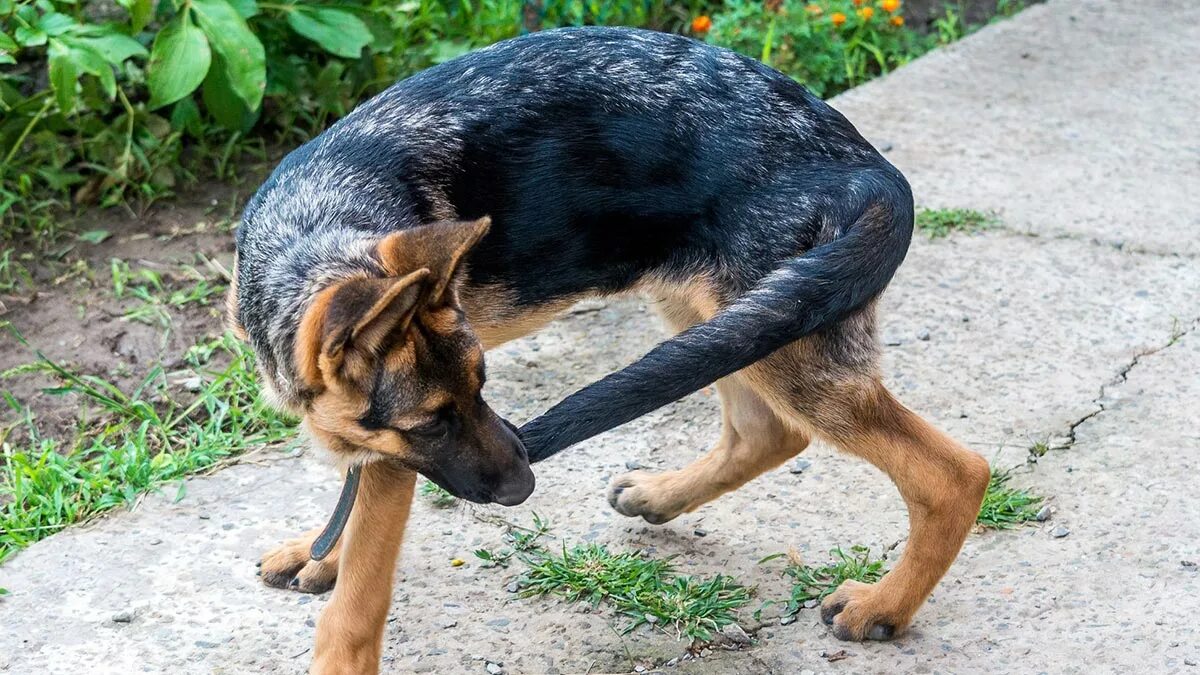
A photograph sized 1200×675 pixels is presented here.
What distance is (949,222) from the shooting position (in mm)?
5953

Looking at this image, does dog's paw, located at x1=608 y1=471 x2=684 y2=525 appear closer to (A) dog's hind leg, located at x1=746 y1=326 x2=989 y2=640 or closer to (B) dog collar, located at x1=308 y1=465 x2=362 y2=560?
(A) dog's hind leg, located at x1=746 y1=326 x2=989 y2=640

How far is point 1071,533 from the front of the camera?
4156mm

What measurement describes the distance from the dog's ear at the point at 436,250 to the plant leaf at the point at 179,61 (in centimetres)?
267

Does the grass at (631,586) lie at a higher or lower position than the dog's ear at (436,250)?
lower

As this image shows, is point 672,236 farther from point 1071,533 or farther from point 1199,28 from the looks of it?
point 1199,28

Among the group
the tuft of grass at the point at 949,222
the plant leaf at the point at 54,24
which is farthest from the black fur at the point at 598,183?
the tuft of grass at the point at 949,222

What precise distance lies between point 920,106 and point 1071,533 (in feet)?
11.2

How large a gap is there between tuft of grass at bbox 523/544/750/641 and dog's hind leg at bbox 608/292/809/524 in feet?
0.63

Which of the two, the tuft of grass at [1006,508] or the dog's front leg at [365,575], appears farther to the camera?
the tuft of grass at [1006,508]

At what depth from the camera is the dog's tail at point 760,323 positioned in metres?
3.20

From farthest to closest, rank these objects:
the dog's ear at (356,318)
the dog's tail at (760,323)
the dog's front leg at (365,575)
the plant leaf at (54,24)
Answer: the plant leaf at (54,24)
the dog's front leg at (365,575)
the dog's tail at (760,323)
the dog's ear at (356,318)

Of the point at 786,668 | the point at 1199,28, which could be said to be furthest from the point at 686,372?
the point at 1199,28

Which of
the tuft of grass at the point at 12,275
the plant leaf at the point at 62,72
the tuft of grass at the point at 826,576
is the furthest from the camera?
the tuft of grass at the point at 12,275

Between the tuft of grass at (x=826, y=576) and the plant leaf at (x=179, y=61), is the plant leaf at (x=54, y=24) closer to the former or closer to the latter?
the plant leaf at (x=179, y=61)
